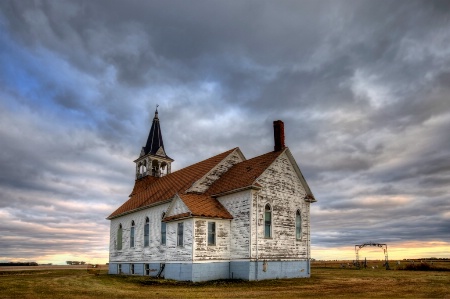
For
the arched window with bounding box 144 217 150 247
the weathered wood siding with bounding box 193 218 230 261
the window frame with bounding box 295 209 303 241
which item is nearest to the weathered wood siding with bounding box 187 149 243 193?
the weathered wood siding with bounding box 193 218 230 261

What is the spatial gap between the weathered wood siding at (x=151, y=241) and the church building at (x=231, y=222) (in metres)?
0.07

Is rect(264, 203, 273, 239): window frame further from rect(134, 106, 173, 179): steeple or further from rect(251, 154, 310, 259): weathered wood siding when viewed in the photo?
rect(134, 106, 173, 179): steeple

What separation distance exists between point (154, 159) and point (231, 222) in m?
21.5

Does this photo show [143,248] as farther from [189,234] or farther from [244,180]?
[244,180]

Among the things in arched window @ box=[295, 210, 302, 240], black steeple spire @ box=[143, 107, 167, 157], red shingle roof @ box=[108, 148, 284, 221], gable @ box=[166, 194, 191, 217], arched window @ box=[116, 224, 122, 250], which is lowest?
arched window @ box=[116, 224, 122, 250]

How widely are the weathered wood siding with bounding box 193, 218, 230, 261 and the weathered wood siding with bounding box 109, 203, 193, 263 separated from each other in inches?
18.3

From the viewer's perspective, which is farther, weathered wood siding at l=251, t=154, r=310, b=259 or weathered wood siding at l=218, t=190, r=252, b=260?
weathered wood siding at l=251, t=154, r=310, b=259

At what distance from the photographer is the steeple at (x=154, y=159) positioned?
4766 cm

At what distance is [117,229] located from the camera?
41750 millimetres

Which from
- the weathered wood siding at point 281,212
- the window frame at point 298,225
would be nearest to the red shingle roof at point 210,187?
the weathered wood siding at point 281,212

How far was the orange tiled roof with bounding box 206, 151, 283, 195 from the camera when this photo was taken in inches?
1125

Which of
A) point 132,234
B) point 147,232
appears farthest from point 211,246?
point 132,234

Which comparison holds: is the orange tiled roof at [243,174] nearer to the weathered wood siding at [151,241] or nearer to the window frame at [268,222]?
the window frame at [268,222]

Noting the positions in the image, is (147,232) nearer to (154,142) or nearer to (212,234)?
(212,234)
